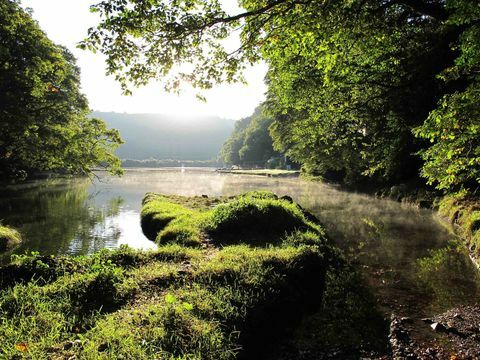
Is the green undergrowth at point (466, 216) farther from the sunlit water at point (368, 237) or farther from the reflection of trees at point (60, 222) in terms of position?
the reflection of trees at point (60, 222)

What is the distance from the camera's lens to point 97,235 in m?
24.4

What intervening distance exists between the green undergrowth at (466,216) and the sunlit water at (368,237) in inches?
29.7

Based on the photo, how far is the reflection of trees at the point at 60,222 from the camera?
70.3 ft

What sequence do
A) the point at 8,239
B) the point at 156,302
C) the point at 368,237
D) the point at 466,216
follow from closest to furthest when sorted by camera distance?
1. the point at 156,302
2. the point at 8,239
3. the point at 368,237
4. the point at 466,216

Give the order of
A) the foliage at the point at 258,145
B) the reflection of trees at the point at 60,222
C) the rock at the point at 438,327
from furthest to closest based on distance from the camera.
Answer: the foliage at the point at 258,145 → the reflection of trees at the point at 60,222 → the rock at the point at 438,327

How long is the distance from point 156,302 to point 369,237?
1679cm

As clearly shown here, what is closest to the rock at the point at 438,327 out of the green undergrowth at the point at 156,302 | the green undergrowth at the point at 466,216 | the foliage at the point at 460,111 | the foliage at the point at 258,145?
the green undergrowth at the point at 156,302

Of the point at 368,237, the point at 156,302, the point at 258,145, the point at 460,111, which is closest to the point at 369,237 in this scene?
the point at 368,237

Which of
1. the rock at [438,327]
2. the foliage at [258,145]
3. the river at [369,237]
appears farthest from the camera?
the foliage at [258,145]

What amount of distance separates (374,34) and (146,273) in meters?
10.1

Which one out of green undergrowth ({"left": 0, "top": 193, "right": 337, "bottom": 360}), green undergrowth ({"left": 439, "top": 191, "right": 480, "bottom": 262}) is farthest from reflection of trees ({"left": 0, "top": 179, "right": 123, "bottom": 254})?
green undergrowth ({"left": 439, "top": 191, "right": 480, "bottom": 262})

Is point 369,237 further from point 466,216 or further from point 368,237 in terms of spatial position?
point 466,216

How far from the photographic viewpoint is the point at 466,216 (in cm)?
2267

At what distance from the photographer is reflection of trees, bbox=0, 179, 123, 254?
21.4 metres
